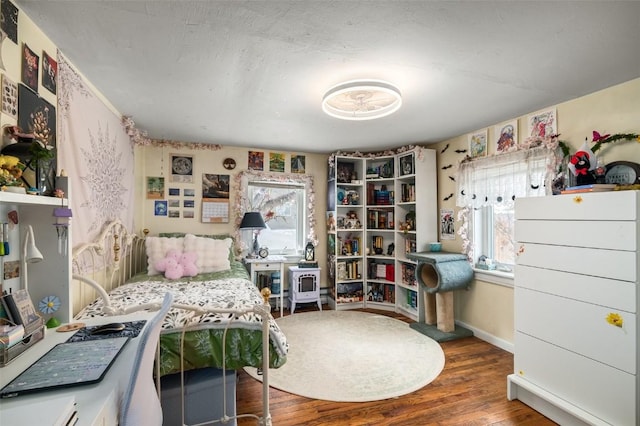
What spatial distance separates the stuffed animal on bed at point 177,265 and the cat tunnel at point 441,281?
2.50m

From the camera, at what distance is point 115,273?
9.26 ft

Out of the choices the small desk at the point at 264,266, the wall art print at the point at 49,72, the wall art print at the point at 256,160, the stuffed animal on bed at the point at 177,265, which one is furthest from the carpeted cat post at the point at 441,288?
the wall art print at the point at 49,72

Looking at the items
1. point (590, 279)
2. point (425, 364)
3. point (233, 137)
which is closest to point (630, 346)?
point (590, 279)

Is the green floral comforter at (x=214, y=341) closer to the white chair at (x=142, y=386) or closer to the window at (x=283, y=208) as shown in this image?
the white chair at (x=142, y=386)

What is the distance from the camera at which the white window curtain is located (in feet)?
8.63

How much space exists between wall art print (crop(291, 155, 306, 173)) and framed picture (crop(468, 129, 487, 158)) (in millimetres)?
2239

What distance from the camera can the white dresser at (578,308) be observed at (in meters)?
1.61

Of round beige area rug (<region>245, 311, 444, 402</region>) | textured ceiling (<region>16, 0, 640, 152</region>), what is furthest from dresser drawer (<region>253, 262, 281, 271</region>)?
textured ceiling (<region>16, 0, 640, 152</region>)

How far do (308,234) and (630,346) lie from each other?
3422 millimetres

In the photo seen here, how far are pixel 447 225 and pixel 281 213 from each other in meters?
2.31

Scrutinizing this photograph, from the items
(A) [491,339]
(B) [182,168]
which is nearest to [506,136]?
(A) [491,339]

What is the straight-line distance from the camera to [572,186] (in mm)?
2154

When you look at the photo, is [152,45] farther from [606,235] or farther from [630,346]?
[630,346]

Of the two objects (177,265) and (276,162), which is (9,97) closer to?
(177,265)
